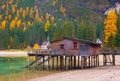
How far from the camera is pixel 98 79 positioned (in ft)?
137

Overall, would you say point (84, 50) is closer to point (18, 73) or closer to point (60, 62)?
point (60, 62)

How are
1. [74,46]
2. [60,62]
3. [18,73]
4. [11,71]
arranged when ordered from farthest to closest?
1. [60,62]
2. [11,71]
3. [74,46]
4. [18,73]

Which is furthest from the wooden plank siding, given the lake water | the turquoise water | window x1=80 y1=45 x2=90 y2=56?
the turquoise water

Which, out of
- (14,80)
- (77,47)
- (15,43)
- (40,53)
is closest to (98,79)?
(14,80)

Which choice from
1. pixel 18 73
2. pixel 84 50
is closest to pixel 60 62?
pixel 84 50

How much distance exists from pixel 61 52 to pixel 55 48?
1.77m

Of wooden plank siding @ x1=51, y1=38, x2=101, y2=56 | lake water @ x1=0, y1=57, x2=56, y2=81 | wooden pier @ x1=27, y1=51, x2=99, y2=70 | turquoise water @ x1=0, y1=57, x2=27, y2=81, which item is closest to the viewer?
lake water @ x1=0, y1=57, x2=56, y2=81

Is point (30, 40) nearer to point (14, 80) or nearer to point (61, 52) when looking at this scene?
point (61, 52)

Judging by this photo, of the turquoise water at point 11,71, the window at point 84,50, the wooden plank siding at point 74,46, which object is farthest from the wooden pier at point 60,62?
the turquoise water at point 11,71

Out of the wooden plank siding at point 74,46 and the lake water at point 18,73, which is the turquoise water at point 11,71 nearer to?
the lake water at point 18,73

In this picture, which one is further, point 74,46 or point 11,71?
point 11,71

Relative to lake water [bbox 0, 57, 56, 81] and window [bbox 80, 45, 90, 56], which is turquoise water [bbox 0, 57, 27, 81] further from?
window [bbox 80, 45, 90, 56]

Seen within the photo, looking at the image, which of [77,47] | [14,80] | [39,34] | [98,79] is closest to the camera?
[98,79]

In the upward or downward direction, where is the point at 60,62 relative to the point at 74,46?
downward
